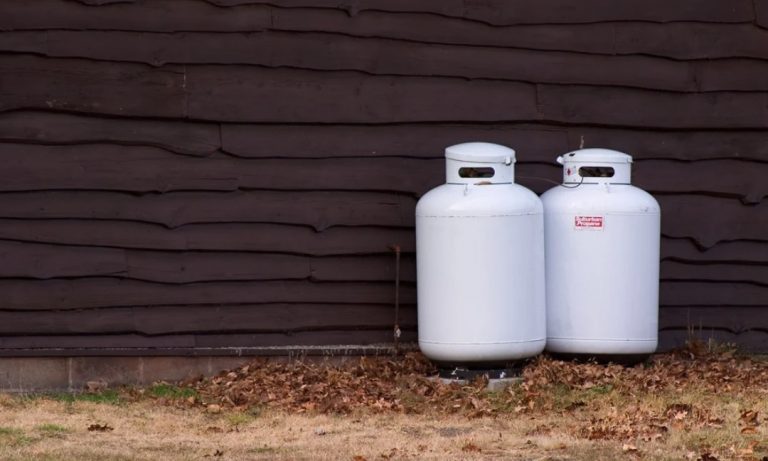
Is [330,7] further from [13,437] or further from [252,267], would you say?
[13,437]

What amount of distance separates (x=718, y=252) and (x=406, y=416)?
306cm

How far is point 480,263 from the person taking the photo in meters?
9.38

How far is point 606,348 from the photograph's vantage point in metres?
9.70

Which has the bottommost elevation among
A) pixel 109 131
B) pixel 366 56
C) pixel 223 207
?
pixel 223 207

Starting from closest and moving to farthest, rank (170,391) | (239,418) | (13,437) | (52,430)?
(13,437), (52,430), (239,418), (170,391)

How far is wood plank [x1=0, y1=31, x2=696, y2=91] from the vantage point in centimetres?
967

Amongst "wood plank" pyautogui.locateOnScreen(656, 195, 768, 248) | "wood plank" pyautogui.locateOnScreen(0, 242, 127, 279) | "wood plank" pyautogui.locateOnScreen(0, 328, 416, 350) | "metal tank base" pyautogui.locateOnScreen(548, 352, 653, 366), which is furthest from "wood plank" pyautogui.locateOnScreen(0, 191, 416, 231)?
"wood plank" pyautogui.locateOnScreen(656, 195, 768, 248)

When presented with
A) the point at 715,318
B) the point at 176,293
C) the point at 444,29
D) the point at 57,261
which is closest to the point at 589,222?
the point at 715,318

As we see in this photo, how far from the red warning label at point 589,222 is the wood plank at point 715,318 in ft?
4.05

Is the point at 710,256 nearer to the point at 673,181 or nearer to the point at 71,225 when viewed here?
the point at 673,181

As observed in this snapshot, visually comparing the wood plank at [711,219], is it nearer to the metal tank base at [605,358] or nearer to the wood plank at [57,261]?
the metal tank base at [605,358]

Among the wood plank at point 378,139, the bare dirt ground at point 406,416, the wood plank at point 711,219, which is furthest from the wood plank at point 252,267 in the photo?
the wood plank at point 711,219

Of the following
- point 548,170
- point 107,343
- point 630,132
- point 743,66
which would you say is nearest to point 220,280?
point 107,343

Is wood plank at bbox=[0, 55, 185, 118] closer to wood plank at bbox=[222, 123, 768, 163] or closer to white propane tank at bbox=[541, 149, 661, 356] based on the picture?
wood plank at bbox=[222, 123, 768, 163]
